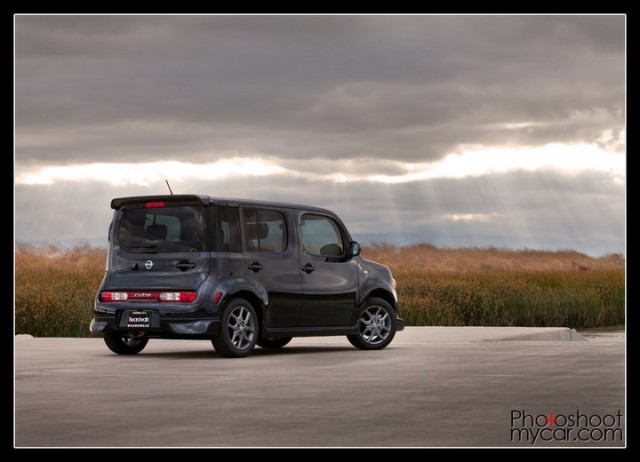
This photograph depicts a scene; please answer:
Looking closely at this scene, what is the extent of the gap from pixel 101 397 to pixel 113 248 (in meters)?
5.43

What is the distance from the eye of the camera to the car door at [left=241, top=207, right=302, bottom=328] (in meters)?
16.9

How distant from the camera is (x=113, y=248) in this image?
56.1 feet

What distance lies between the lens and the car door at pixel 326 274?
17.6 metres

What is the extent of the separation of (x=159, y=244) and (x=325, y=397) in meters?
5.58

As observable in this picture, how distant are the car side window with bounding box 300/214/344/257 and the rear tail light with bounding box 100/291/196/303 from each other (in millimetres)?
2059

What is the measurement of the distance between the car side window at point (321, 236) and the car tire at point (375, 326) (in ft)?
2.96

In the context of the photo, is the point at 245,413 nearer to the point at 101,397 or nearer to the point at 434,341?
the point at 101,397

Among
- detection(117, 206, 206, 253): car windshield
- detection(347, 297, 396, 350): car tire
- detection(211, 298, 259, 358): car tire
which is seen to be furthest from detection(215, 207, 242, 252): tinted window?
detection(347, 297, 396, 350): car tire

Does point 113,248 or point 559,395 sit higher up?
point 113,248

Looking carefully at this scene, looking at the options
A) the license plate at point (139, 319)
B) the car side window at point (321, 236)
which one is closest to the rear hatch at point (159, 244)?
the license plate at point (139, 319)

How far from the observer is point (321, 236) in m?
18.0

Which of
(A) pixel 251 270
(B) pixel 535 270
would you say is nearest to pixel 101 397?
(A) pixel 251 270

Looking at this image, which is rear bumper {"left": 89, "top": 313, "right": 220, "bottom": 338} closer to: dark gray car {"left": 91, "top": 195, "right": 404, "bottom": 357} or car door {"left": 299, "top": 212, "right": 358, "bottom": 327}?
dark gray car {"left": 91, "top": 195, "right": 404, "bottom": 357}

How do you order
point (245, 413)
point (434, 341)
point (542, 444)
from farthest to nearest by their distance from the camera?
point (434, 341) → point (245, 413) → point (542, 444)
